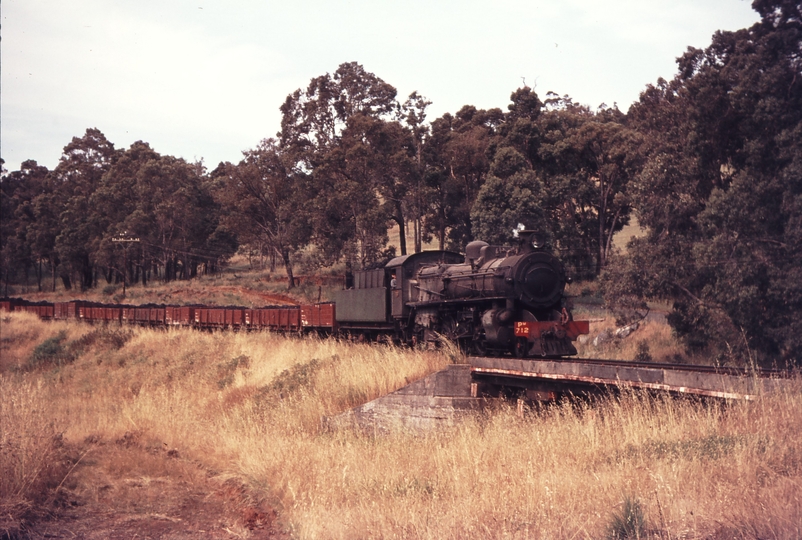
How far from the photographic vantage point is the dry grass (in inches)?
244

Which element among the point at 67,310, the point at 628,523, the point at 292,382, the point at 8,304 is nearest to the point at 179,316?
the point at 67,310

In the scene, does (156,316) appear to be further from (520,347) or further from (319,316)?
(520,347)

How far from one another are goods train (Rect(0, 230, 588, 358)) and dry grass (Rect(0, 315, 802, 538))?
1660 millimetres

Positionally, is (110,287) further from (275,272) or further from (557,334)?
(557,334)

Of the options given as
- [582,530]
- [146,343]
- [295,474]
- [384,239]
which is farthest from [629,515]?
[384,239]

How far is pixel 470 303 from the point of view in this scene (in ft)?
52.6

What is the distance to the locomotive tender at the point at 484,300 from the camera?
1451 cm

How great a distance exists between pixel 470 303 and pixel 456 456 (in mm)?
6586

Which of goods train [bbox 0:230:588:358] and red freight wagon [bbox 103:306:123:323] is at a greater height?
goods train [bbox 0:230:588:358]

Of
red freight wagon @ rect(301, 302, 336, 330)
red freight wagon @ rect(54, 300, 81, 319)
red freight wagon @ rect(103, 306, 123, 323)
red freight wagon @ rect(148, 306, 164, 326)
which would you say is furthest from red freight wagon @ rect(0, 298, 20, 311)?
red freight wagon @ rect(301, 302, 336, 330)

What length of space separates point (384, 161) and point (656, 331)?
19549 millimetres

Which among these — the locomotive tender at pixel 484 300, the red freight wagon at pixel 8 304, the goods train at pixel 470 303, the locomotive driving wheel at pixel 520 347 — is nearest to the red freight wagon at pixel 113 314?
the red freight wagon at pixel 8 304

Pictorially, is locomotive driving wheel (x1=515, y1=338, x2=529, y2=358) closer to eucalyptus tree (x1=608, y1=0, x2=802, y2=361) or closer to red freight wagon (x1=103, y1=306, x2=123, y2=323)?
eucalyptus tree (x1=608, y1=0, x2=802, y2=361)

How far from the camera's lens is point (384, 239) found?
40.7m
